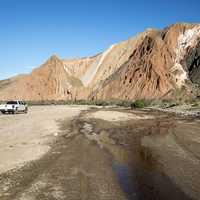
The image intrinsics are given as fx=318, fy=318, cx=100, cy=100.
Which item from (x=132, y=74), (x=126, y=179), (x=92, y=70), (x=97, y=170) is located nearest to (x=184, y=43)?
(x=132, y=74)

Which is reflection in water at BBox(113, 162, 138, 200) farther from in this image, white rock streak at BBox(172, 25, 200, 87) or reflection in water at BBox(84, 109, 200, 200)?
white rock streak at BBox(172, 25, 200, 87)

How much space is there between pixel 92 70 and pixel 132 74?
32976 mm

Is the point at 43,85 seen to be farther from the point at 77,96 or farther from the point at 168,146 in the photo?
the point at 168,146

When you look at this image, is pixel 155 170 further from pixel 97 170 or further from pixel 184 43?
pixel 184 43

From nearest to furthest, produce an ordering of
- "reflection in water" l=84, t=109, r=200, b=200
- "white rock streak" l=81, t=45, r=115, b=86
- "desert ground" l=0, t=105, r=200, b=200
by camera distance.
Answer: "desert ground" l=0, t=105, r=200, b=200, "reflection in water" l=84, t=109, r=200, b=200, "white rock streak" l=81, t=45, r=115, b=86

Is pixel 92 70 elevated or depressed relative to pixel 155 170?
elevated

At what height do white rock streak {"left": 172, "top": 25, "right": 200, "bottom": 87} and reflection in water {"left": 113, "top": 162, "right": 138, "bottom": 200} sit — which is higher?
white rock streak {"left": 172, "top": 25, "right": 200, "bottom": 87}

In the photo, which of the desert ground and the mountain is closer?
the desert ground

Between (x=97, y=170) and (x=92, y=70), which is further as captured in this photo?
(x=92, y=70)

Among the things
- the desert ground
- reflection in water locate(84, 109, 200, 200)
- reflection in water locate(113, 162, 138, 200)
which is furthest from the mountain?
reflection in water locate(113, 162, 138, 200)

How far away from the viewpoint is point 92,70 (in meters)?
126

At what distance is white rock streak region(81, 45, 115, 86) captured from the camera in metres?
123

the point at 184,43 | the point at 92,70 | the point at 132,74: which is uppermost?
the point at 184,43

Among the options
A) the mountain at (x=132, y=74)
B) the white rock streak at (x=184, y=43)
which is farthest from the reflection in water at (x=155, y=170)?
the white rock streak at (x=184, y=43)
